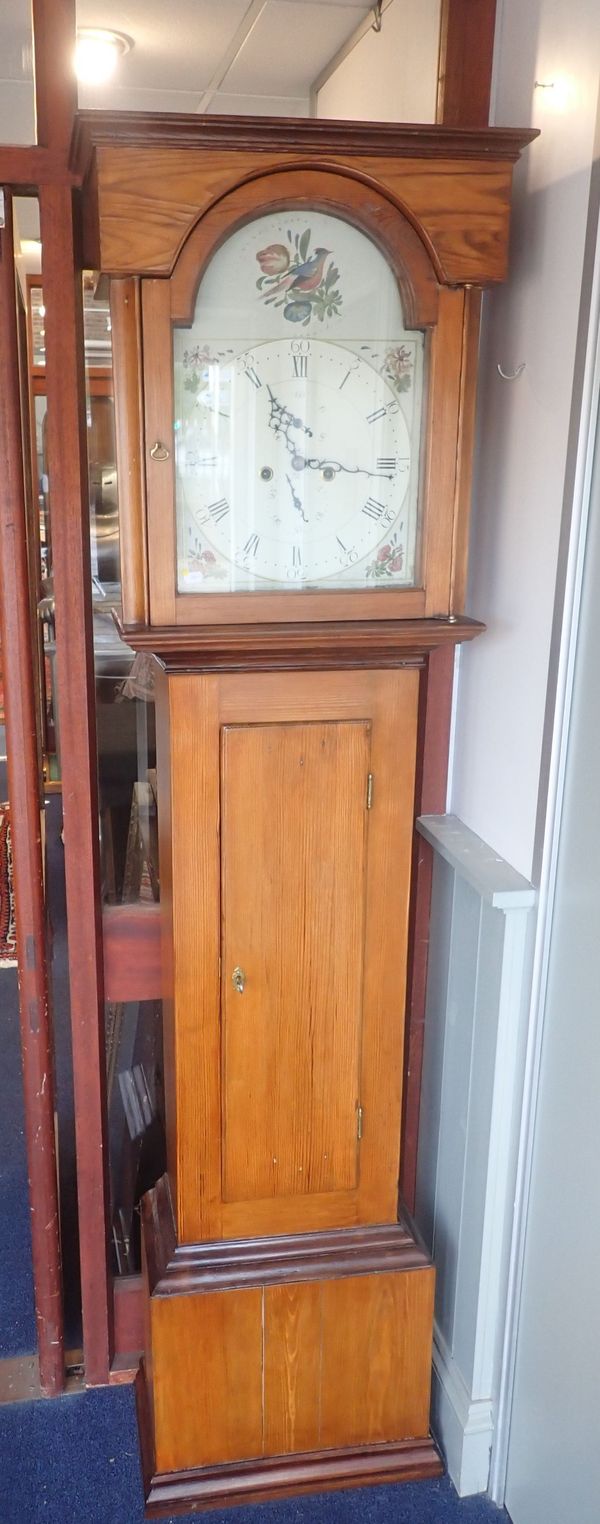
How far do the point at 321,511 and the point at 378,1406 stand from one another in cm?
121

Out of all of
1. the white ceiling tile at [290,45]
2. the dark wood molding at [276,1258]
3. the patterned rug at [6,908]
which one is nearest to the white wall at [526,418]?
the white ceiling tile at [290,45]

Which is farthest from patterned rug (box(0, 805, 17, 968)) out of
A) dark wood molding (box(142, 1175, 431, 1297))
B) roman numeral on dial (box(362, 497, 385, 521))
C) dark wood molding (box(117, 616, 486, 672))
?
roman numeral on dial (box(362, 497, 385, 521))

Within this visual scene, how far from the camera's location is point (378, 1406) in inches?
64.0

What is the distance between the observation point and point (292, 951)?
150cm

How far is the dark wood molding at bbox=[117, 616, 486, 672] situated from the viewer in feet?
4.30

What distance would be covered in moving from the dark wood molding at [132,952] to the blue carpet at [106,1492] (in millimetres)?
633

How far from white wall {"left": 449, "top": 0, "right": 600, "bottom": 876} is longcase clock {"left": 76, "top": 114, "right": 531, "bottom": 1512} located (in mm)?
73

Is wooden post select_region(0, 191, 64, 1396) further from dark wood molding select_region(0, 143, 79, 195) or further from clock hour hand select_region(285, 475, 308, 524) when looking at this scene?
clock hour hand select_region(285, 475, 308, 524)

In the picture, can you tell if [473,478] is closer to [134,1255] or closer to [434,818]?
[434,818]

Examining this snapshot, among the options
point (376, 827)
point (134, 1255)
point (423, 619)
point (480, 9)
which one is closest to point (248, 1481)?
point (134, 1255)

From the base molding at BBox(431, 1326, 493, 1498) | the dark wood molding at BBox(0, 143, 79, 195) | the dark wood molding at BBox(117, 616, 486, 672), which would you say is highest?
the dark wood molding at BBox(0, 143, 79, 195)

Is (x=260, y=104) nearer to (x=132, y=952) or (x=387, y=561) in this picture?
(x=387, y=561)

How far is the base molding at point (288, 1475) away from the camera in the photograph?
1579 mm

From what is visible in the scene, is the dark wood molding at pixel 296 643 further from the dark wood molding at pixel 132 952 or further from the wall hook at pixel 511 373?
the dark wood molding at pixel 132 952
